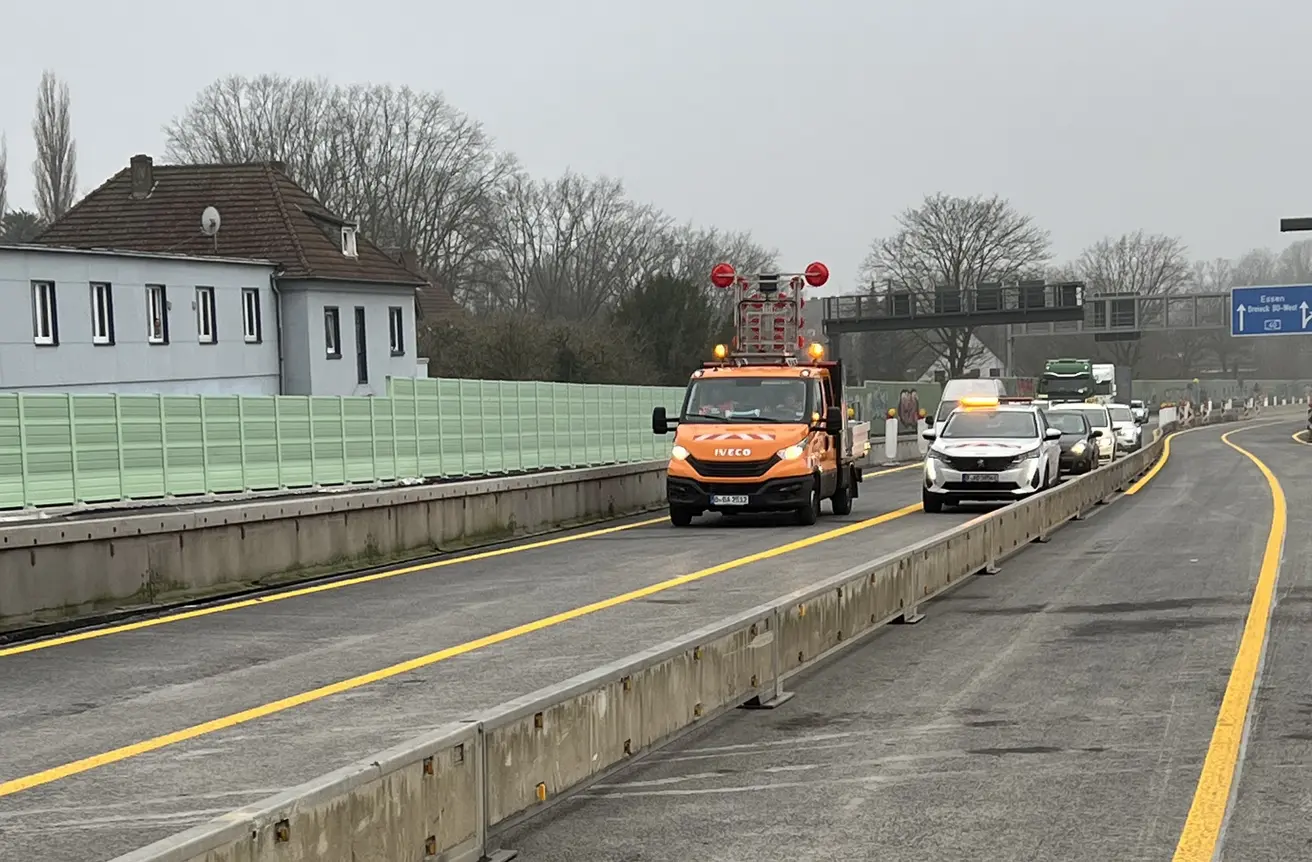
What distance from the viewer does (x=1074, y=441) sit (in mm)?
36812

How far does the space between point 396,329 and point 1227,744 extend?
57.1 metres

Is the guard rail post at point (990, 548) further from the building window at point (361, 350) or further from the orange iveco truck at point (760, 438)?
the building window at point (361, 350)

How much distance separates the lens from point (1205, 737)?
872cm

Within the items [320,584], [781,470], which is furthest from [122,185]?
[320,584]

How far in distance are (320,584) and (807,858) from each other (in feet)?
38.5

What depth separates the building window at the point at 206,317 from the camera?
53.8 metres

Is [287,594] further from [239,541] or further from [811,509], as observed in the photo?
[811,509]

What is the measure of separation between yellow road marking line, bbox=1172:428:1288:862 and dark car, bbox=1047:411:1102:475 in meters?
20.4

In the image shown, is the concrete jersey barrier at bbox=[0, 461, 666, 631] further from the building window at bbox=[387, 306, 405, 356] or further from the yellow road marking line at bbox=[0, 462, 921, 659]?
the building window at bbox=[387, 306, 405, 356]

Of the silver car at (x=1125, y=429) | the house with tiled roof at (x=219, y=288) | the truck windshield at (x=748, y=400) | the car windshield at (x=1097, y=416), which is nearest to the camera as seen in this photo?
the truck windshield at (x=748, y=400)

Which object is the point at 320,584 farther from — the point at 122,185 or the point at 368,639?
the point at 122,185

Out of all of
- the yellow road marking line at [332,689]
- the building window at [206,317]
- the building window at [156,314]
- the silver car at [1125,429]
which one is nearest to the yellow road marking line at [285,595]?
the yellow road marking line at [332,689]

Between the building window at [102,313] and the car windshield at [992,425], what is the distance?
2874cm

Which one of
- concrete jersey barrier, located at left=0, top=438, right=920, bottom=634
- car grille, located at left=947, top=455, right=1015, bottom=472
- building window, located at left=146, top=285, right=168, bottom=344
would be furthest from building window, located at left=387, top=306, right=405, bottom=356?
car grille, located at left=947, top=455, right=1015, bottom=472
